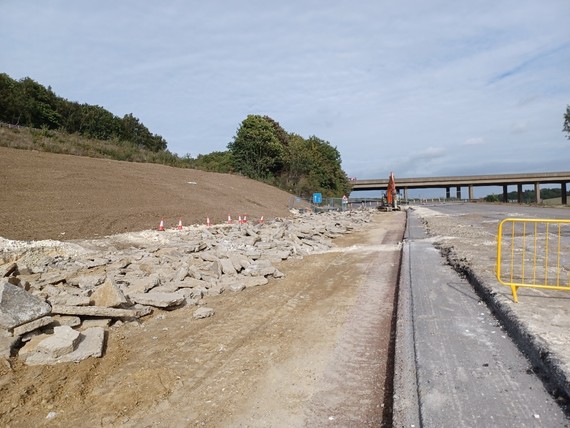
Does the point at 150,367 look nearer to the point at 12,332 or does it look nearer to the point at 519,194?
the point at 12,332

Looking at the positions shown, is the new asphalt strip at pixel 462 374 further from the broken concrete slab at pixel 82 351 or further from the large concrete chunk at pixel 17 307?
the large concrete chunk at pixel 17 307

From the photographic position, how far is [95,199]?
20312 millimetres

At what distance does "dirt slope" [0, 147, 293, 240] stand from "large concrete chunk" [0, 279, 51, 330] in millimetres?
10172

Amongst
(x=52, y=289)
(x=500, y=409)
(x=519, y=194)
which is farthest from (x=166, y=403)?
(x=519, y=194)

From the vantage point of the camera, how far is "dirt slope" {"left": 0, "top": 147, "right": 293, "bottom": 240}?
16.0 metres

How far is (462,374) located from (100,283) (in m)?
6.52

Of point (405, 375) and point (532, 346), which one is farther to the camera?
point (532, 346)

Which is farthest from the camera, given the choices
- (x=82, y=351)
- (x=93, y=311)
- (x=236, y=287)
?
(x=236, y=287)

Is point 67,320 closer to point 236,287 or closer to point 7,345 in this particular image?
point 7,345

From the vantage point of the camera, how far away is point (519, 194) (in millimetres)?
83562

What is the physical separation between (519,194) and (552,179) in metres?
9.53

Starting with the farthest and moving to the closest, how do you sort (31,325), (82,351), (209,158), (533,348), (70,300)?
(209,158) → (70,300) → (31,325) → (82,351) → (533,348)

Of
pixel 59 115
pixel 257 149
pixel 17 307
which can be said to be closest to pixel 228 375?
pixel 17 307

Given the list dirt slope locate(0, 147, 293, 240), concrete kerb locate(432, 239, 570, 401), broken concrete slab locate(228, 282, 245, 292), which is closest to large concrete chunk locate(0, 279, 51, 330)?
broken concrete slab locate(228, 282, 245, 292)
